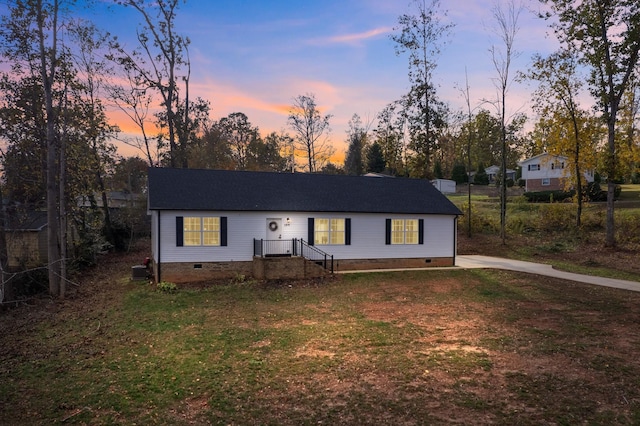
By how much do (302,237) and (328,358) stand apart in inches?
414

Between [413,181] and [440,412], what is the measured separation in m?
18.4

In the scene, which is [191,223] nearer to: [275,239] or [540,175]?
[275,239]

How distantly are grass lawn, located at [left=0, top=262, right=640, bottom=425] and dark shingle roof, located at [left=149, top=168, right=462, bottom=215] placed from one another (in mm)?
4694

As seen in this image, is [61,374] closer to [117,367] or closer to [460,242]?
[117,367]

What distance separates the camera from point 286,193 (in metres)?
20.1

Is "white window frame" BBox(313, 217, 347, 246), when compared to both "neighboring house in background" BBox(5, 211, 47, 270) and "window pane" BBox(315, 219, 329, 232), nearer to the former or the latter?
"window pane" BBox(315, 219, 329, 232)

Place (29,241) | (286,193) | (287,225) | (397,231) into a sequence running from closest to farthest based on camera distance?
(287,225) → (286,193) → (397,231) → (29,241)

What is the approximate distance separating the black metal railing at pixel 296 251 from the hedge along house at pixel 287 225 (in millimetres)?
49

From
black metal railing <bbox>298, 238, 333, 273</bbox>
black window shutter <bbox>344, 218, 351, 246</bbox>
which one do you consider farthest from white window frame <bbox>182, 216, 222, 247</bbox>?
black window shutter <bbox>344, 218, 351, 246</bbox>

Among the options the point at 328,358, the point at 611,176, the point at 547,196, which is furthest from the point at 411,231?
the point at 547,196

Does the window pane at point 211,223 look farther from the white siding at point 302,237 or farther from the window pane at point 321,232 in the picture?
the window pane at point 321,232

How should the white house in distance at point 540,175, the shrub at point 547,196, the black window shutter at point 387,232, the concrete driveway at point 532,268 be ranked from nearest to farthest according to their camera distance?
the concrete driveway at point 532,268 → the black window shutter at point 387,232 → the shrub at point 547,196 → the white house in distance at point 540,175

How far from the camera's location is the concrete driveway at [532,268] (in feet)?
52.3

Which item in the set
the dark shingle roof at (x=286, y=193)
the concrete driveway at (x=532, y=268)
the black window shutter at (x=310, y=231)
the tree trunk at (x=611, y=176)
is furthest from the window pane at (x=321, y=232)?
the tree trunk at (x=611, y=176)
